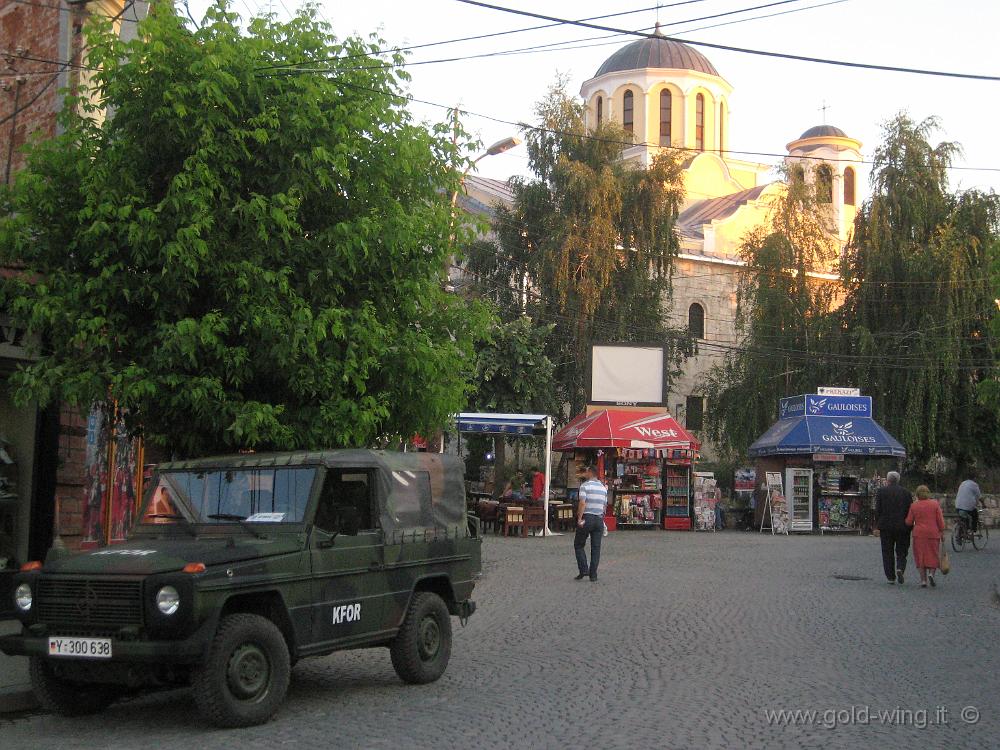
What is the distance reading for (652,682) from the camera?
393 inches

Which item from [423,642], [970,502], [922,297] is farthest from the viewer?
[922,297]

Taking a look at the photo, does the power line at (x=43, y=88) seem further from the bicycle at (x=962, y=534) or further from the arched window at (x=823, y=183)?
the arched window at (x=823, y=183)

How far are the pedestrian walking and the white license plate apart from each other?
14186mm

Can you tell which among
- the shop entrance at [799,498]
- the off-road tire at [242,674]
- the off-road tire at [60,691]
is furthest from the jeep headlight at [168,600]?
the shop entrance at [799,498]

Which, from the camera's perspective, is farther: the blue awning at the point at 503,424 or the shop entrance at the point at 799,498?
the shop entrance at the point at 799,498

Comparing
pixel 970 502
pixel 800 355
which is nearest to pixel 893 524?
pixel 970 502

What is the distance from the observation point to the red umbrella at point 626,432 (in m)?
32.5

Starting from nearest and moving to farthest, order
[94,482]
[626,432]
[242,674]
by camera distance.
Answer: [242,674], [94,482], [626,432]

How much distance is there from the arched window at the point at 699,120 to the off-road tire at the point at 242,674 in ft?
184

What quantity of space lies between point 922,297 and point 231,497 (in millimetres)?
34230

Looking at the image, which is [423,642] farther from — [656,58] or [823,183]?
[656,58]

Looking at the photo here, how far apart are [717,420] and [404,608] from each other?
123 ft

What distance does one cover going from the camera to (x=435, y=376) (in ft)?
42.4

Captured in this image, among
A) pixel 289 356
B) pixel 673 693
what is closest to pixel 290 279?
pixel 289 356
